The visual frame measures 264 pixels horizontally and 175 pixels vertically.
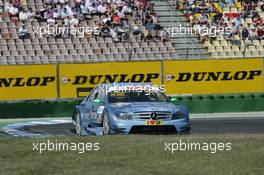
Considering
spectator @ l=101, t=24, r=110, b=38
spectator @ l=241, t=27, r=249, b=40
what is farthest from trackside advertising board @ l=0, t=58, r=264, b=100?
spectator @ l=241, t=27, r=249, b=40

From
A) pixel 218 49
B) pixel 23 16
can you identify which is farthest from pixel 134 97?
pixel 218 49

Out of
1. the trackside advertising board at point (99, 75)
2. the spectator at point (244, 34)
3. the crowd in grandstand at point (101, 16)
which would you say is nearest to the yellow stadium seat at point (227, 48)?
the spectator at point (244, 34)

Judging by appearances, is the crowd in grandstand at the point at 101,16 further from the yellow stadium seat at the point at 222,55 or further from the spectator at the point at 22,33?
the yellow stadium seat at the point at 222,55

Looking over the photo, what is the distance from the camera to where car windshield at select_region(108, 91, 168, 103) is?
57.7ft

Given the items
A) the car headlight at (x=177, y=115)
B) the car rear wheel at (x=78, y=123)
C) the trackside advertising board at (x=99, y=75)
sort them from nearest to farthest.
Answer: the car headlight at (x=177, y=115) < the car rear wheel at (x=78, y=123) < the trackside advertising board at (x=99, y=75)

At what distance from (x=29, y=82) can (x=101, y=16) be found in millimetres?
7006

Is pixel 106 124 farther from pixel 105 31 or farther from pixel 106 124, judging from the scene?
pixel 105 31

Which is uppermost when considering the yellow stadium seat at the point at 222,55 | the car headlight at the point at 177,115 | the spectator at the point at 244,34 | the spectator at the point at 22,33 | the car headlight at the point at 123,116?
the car headlight at the point at 123,116

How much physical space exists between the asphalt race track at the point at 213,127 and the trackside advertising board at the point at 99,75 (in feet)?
12.8

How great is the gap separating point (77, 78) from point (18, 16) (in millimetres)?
5832

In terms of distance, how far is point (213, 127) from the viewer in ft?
68.9

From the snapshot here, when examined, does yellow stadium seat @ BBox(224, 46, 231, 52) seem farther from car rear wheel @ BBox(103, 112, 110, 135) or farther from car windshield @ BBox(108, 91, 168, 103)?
car rear wheel @ BBox(103, 112, 110, 135)

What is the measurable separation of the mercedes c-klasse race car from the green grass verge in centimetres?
319

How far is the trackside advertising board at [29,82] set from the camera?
26797mm
